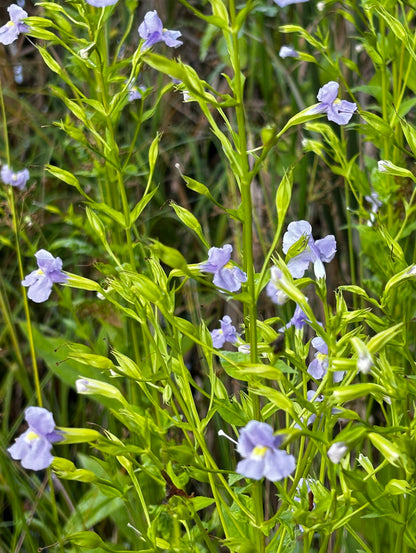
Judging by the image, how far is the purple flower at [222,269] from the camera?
1303 mm

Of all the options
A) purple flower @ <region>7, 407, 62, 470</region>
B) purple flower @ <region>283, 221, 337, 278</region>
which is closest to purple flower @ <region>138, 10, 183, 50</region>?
purple flower @ <region>283, 221, 337, 278</region>

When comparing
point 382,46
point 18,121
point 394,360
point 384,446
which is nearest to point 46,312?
point 18,121

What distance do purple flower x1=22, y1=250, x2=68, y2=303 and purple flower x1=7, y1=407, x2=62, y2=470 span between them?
0.42 m

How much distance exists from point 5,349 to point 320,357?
1.51 meters

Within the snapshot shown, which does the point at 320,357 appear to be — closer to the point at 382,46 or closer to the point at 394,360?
the point at 394,360

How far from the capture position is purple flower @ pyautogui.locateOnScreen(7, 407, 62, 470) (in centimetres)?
111

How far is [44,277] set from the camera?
1553 mm

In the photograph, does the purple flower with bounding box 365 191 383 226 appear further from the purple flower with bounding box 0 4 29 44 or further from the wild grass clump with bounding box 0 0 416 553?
the purple flower with bounding box 0 4 29 44

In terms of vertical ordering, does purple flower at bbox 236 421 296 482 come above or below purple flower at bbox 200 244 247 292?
below

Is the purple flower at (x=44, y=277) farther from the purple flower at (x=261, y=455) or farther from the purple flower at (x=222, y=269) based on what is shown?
the purple flower at (x=261, y=455)

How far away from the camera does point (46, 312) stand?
3.02 metres

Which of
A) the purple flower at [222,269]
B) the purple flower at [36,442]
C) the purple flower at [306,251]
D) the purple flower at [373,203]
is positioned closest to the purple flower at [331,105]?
the purple flower at [306,251]

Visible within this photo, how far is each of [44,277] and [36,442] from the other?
0.50m

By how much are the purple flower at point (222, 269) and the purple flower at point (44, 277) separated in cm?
37
